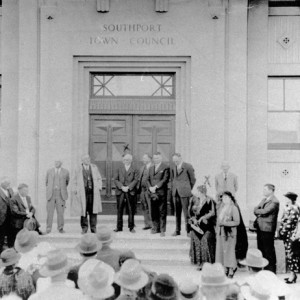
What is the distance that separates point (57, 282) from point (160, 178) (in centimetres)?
683

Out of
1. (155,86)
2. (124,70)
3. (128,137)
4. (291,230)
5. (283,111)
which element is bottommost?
(291,230)

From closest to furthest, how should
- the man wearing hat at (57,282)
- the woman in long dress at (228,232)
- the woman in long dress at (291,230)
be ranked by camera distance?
the man wearing hat at (57,282), the woman in long dress at (291,230), the woman in long dress at (228,232)

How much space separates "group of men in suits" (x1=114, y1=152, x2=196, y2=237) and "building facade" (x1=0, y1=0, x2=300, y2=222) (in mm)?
1447

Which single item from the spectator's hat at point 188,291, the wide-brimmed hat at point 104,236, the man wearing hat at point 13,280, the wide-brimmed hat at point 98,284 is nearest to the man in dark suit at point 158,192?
the wide-brimmed hat at point 104,236

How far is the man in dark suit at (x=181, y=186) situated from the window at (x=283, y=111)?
3.16m

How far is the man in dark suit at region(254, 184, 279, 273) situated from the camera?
9.67 metres

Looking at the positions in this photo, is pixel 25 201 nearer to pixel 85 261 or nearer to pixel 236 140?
pixel 236 140

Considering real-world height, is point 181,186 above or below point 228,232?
above

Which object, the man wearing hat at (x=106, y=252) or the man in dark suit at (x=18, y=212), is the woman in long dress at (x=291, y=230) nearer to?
the man wearing hat at (x=106, y=252)

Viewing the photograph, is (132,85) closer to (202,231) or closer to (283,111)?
(283,111)

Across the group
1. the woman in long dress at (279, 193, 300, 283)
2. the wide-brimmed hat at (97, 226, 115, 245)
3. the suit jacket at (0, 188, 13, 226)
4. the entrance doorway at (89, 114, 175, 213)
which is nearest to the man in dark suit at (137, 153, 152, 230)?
the entrance doorway at (89, 114, 175, 213)

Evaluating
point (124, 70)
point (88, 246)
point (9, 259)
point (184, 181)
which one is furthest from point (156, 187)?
point (9, 259)

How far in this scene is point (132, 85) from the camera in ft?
44.1

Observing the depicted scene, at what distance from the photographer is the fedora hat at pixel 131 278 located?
4246mm
